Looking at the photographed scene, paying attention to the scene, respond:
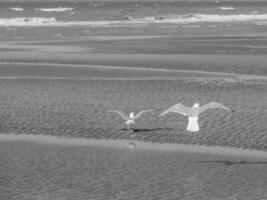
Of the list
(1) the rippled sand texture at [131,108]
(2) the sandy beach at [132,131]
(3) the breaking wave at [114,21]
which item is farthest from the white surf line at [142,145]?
(3) the breaking wave at [114,21]

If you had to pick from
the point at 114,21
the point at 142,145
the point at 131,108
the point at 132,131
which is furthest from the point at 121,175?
the point at 114,21

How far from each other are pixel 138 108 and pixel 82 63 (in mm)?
9698

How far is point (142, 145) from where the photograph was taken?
1266cm

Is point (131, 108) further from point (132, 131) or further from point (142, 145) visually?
point (142, 145)

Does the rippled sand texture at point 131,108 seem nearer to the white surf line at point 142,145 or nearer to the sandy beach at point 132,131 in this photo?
the sandy beach at point 132,131

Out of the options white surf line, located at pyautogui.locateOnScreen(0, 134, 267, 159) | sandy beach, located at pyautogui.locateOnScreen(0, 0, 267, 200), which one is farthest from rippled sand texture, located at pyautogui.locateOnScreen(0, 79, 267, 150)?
white surf line, located at pyautogui.locateOnScreen(0, 134, 267, 159)

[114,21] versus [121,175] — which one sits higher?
[114,21]

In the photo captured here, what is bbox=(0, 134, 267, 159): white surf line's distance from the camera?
11980mm

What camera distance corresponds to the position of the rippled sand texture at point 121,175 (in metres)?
9.76

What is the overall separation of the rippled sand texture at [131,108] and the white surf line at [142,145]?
0.28 metres

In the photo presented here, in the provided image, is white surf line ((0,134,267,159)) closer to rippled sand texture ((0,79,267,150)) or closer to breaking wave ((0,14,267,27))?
rippled sand texture ((0,79,267,150))

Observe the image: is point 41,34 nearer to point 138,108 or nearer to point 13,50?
point 13,50

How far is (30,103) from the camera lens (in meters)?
16.5

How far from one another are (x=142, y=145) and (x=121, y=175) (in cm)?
196
